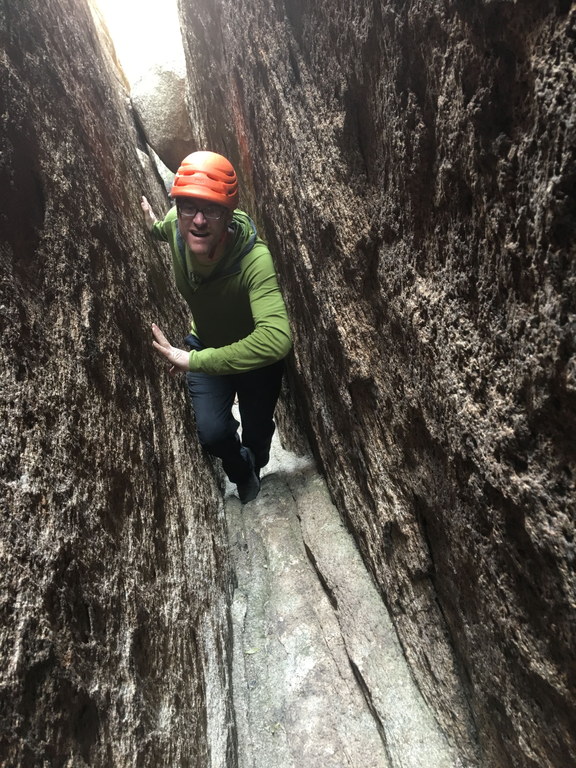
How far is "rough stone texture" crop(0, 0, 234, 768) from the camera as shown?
46.7 inches

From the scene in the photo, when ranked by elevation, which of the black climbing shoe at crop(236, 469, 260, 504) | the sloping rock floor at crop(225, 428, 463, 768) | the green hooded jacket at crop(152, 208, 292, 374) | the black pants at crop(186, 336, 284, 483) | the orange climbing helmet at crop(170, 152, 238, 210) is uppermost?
the orange climbing helmet at crop(170, 152, 238, 210)

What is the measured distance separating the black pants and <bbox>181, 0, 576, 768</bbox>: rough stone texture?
2.82ft

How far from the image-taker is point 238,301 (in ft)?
9.30

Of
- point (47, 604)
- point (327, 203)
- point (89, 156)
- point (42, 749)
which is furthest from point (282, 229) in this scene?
point (42, 749)

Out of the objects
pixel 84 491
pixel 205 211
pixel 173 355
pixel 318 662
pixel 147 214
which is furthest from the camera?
pixel 147 214

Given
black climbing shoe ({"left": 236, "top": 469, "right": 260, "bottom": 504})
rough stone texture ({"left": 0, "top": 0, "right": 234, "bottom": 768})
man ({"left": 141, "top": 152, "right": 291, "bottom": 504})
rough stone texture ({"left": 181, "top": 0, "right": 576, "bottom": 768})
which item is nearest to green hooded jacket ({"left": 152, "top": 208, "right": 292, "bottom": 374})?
man ({"left": 141, "top": 152, "right": 291, "bottom": 504})

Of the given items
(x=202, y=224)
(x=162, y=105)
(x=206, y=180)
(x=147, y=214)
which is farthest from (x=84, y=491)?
(x=162, y=105)

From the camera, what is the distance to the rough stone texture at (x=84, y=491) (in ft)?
3.89

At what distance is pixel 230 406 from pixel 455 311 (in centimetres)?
218

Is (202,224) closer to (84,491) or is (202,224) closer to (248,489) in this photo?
(84,491)

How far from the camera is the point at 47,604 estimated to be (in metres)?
1.21

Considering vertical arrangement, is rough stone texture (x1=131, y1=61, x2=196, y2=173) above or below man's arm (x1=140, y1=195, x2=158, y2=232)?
above

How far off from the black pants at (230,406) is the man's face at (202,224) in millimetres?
919

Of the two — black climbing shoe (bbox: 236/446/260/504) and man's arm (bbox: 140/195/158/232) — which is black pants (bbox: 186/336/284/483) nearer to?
→ black climbing shoe (bbox: 236/446/260/504)
